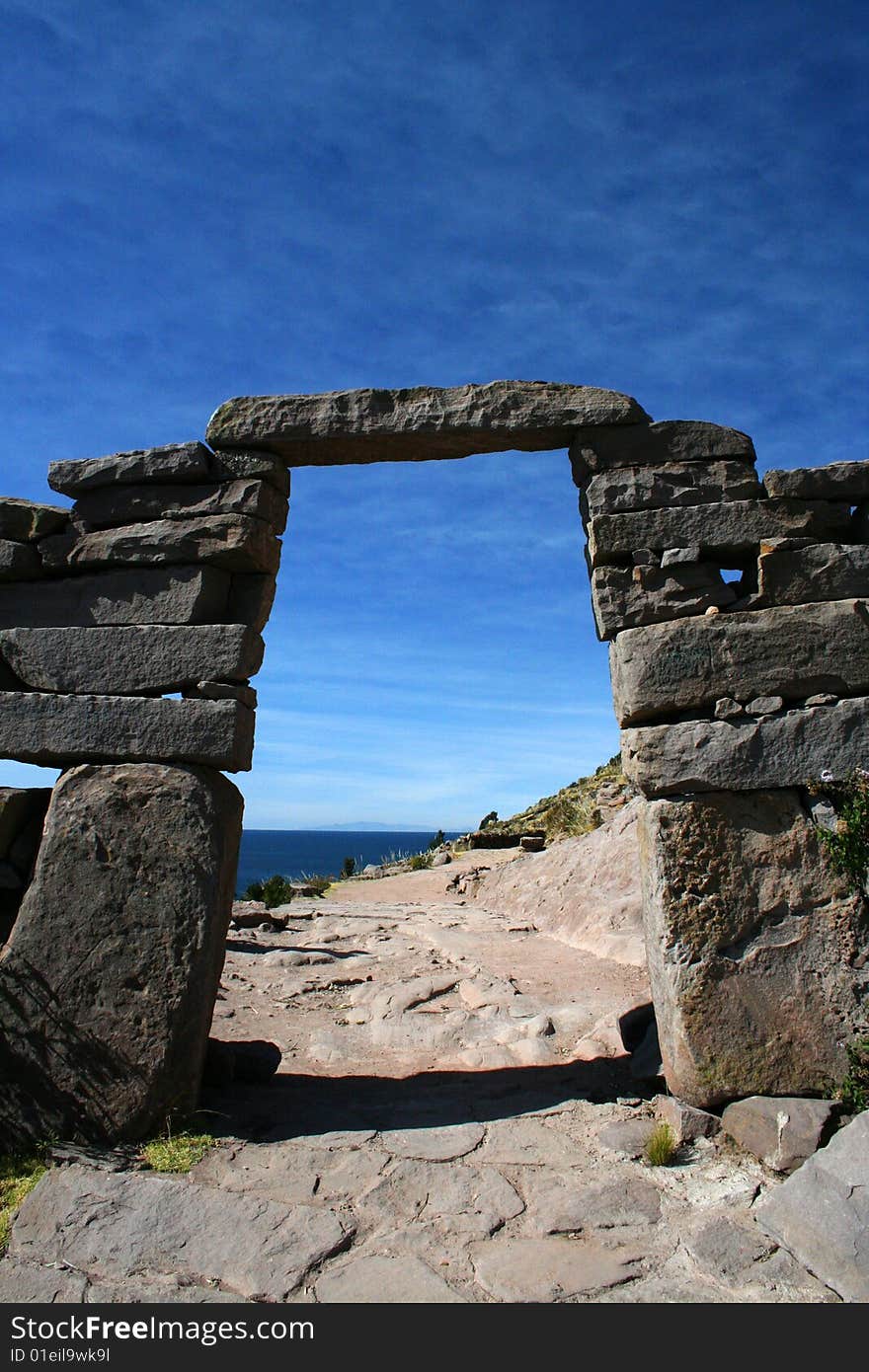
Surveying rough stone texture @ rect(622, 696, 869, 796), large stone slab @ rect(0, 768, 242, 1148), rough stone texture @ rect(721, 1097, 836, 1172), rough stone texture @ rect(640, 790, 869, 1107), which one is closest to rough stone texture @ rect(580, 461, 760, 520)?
rough stone texture @ rect(622, 696, 869, 796)

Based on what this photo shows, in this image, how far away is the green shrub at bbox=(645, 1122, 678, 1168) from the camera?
13.4 ft

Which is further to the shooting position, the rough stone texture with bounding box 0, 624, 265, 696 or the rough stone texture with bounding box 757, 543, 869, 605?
the rough stone texture with bounding box 0, 624, 265, 696

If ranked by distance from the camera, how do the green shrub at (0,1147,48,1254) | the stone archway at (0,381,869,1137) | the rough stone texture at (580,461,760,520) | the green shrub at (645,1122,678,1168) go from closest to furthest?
the green shrub at (0,1147,48,1254) → the green shrub at (645,1122,678,1168) → the stone archway at (0,381,869,1137) → the rough stone texture at (580,461,760,520)

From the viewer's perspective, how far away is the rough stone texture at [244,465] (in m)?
5.21

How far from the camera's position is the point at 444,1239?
354 centimetres

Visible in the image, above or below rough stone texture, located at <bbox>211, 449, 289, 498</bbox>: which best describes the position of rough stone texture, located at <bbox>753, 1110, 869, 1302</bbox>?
below

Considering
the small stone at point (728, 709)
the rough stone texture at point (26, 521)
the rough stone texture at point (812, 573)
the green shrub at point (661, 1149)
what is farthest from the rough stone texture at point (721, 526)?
the rough stone texture at point (26, 521)

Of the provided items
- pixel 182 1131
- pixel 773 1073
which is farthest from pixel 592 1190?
pixel 182 1131

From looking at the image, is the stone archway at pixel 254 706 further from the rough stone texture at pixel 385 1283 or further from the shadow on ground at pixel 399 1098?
the rough stone texture at pixel 385 1283

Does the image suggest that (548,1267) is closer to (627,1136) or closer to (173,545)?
(627,1136)

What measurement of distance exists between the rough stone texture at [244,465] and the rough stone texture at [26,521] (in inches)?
39.6

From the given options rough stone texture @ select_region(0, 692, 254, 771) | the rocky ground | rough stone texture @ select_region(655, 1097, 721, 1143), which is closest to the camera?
the rocky ground

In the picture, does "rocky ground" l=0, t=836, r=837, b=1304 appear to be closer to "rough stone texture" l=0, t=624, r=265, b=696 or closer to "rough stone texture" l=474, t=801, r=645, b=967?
"rough stone texture" l=0, t=624, r=265, b=696

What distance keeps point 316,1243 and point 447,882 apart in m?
12.7
